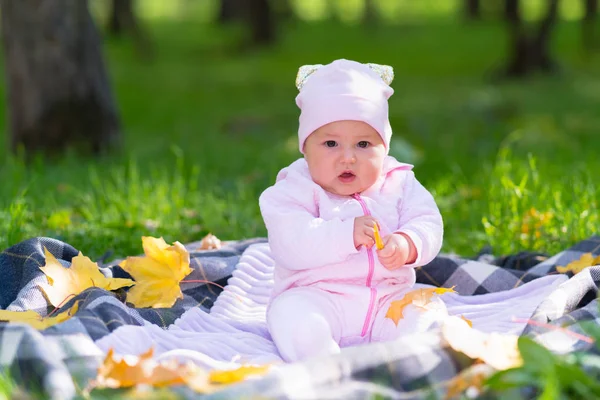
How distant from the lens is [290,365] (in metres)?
2.34

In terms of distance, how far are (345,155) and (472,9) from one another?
18056 mm

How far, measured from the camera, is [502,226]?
4.25m

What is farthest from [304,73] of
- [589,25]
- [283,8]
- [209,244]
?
[283,8]

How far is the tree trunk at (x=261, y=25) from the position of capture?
621 inches

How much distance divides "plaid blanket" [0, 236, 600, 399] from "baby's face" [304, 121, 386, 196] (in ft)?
2.40

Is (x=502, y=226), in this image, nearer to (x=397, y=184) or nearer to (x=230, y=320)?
(x=397, y=184)

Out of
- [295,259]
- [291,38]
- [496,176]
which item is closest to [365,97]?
[295,259]

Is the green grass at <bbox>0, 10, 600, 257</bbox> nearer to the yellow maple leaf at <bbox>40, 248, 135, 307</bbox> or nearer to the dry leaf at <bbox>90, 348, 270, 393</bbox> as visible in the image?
the yellow maple leaf at <bbox>40, 248, 135, 307</bbox>

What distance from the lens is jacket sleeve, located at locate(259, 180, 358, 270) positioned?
9.52 ft

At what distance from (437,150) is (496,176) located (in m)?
2.74

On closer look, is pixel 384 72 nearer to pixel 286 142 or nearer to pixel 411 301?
pixel 411 301

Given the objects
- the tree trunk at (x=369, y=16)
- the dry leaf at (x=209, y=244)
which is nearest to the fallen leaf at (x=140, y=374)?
the dry leaf at (x=209, y=244)

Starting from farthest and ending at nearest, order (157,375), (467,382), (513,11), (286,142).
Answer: (513,11) → (286,142) → (157,375) → (467,382)

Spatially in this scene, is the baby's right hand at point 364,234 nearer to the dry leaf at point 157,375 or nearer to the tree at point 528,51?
the dry leaf at point 157,375
